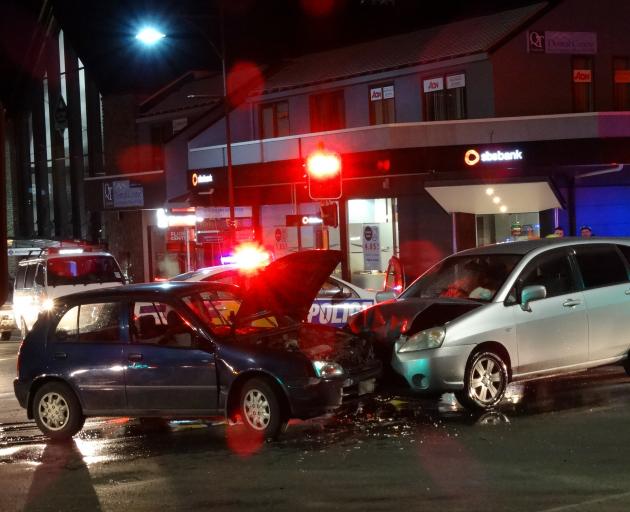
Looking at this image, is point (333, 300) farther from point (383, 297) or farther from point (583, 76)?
point (583, 76)

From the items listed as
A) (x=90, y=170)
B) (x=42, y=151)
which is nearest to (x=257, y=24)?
(x=90, y=170)

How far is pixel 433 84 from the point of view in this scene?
28984 millimetres

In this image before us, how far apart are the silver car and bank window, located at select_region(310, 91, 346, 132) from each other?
20435mm

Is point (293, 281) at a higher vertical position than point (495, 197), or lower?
lower

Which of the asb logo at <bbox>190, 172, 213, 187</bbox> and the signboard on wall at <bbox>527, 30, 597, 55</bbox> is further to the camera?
the asb logo at <bbox>190, 172, 213, 187</bbox>

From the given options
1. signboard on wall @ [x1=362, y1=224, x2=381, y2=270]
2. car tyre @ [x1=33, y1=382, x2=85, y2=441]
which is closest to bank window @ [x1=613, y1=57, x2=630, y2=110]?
signboard on wall @ [x1=362, y1=224, x2=381, y2=270]

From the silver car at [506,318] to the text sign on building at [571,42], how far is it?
58.5 ft

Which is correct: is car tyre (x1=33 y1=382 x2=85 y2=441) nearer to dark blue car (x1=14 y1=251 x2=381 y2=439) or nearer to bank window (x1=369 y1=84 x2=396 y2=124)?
dark blue car (x1=14 y1=251 x2=381 y2=439)

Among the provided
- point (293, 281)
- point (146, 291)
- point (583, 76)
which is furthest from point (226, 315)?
point (583, 76)

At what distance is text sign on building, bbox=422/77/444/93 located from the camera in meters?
28.8

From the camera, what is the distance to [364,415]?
10289 mm

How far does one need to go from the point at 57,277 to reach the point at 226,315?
11.7 meters

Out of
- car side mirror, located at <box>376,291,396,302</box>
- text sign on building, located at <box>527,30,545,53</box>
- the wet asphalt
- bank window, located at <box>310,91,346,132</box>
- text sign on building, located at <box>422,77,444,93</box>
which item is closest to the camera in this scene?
the wet asphalt

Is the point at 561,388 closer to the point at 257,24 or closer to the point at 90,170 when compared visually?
the point at 257,24
